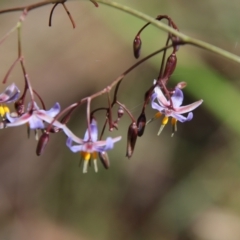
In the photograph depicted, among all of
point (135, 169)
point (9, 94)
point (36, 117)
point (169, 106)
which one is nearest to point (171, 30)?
point (169, 106)

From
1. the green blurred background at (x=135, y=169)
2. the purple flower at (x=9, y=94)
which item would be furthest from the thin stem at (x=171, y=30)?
the green blurred background at (x=135, y=169)

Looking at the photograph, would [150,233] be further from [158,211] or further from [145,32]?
[145,32]

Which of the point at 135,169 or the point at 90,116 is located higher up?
the point at 90,116

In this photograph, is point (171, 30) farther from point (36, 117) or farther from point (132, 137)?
A: point (36, 117)

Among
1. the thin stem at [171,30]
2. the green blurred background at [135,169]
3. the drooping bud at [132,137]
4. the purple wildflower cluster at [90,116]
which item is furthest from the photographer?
the green blurred background at [135,169]

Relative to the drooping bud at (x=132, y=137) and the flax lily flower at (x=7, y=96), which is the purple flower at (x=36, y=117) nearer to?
the flax lily flower at (x=7, y=96)

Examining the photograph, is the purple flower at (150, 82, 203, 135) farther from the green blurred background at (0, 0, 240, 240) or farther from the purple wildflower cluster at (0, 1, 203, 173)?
the green blurred background at (0, 0, 240, 240)

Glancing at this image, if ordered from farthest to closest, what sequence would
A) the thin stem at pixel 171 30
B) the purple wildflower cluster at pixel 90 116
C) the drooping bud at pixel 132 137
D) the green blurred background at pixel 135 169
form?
the green blurred background at pixel 135 169 < the drooping bud at pixel 132 137 < the purple wildflower cluster at pixel 90 116 < the thin stem at pixel 171 30

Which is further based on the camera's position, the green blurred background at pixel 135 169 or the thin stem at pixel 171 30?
the green blurred background at pixel 135 169

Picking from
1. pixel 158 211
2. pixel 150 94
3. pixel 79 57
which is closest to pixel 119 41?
pixel 79 57
